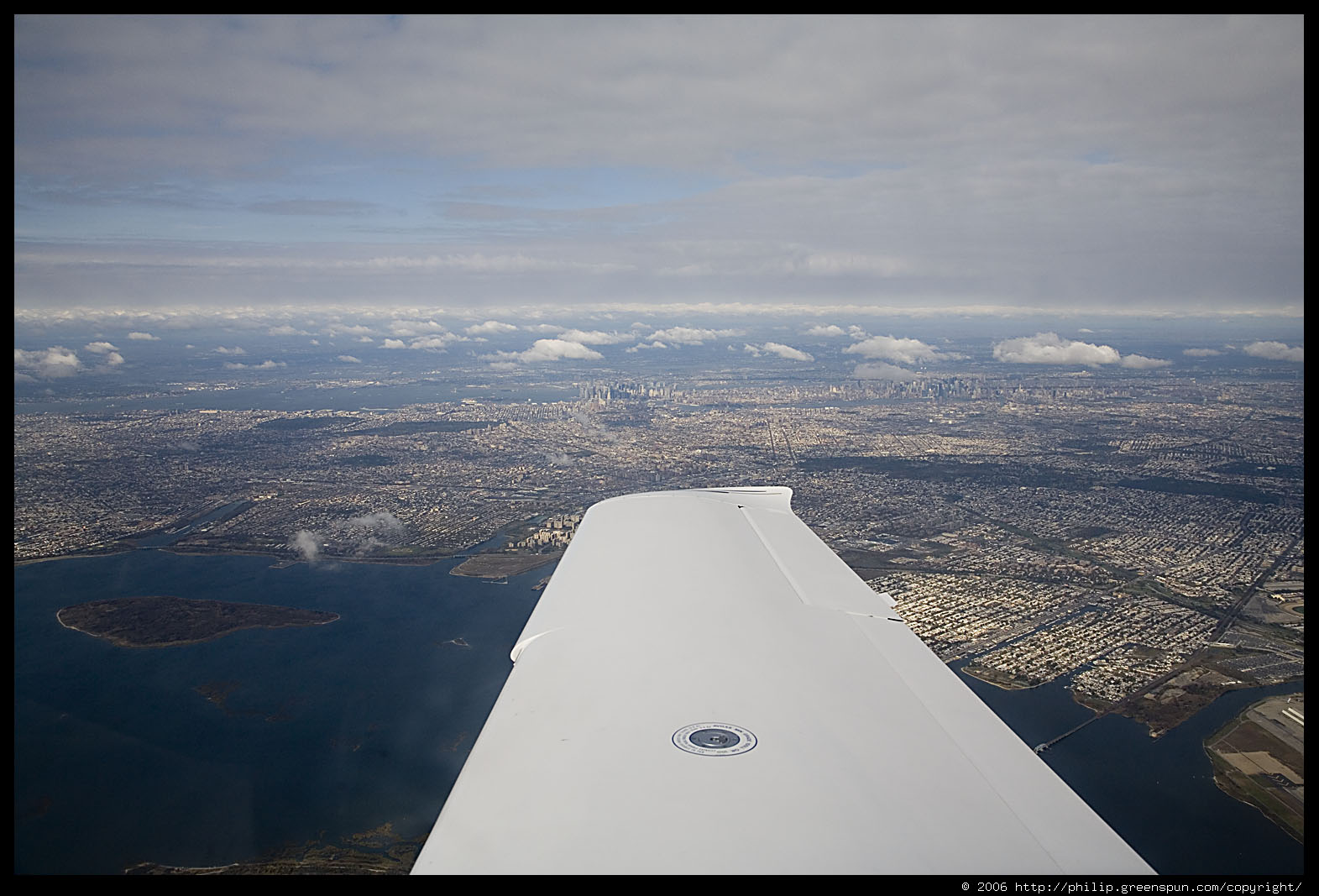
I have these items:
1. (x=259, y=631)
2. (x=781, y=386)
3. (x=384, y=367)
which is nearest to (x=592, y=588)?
(x=259, y=631)

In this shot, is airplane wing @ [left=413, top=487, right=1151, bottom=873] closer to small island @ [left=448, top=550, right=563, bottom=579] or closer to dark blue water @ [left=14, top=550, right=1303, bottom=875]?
dark blue water @ [left=14, top=550, right=1303, bottom=875]

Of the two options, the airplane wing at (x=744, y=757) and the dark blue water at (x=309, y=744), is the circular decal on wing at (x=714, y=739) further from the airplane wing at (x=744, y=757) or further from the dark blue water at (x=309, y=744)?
the dark blue water at (x=309, y=744)

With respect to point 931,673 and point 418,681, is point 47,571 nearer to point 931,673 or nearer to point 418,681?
point 418,681

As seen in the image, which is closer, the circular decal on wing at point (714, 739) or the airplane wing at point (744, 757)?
the airplane wing at point (744, 757)

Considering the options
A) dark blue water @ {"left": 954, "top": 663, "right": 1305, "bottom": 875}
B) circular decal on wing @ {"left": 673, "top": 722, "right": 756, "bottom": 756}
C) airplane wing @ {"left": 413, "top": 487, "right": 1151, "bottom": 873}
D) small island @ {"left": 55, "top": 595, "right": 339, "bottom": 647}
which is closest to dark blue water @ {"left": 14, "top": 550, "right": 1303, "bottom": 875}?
dark blue water @ {"left": 954, "top": 663, "right": 1305, "bottom": 875}

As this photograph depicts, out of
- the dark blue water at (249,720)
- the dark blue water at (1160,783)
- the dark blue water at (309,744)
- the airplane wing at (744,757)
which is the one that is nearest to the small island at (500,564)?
the dark blue water at (249,720)

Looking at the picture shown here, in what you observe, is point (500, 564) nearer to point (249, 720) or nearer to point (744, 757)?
point (249, 720)

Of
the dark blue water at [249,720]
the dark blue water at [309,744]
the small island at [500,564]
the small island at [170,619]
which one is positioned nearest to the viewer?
the dark blue water at [309,744]
